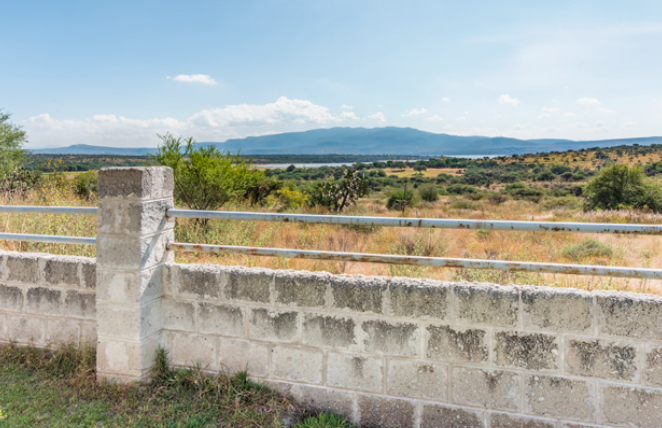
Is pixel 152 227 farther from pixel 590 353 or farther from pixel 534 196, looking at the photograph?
pixel 534 196

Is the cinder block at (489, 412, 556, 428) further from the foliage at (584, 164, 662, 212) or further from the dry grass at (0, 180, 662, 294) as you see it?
the foliage at (584, 164, 662, 212)

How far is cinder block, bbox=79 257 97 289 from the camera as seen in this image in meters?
3.62

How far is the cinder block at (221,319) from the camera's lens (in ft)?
10.6

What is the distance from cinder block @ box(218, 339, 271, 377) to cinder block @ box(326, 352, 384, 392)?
1.69ft

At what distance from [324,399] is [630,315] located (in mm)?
2095

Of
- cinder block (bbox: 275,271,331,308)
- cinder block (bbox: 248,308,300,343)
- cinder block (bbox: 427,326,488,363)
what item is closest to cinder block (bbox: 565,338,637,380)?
cinder block (bbox: 427,326,488,363)

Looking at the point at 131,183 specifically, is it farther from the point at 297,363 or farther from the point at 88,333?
the point at 297,363

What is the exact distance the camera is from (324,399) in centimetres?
307

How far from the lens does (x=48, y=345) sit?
3.82 m

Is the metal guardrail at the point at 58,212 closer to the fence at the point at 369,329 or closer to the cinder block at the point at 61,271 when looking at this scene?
the fence at the point at 369,329

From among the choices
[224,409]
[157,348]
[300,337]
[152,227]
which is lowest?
[224,409]

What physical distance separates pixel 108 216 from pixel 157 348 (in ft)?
3.75

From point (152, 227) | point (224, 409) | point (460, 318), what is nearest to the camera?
point (460, 318)

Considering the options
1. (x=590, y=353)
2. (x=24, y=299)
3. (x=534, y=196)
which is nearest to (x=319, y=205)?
(x=24, y=299)
